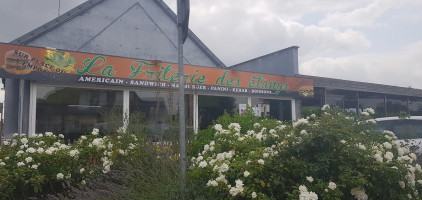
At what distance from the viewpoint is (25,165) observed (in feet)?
16.7

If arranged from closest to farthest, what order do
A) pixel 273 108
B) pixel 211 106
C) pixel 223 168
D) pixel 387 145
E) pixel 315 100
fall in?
1. pixel 223 168
2. pixel 387 145
3. pixel 211 106
4. pixel 273 108
5. pixel 315 100

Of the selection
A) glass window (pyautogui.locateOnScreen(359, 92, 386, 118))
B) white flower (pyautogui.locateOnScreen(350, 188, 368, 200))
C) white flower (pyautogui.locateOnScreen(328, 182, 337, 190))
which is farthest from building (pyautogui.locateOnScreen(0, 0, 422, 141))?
white flower (pyautogui.locateOnScreen(350, 188, 368, 200))

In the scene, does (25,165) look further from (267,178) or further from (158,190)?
(267,178)

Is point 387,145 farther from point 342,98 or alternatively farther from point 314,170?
point 342,98

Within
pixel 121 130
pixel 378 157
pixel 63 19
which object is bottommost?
pixel 378 157

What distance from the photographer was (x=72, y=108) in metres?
9.21

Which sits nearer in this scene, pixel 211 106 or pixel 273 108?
pixel 211 106

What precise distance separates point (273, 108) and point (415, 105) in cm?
1314

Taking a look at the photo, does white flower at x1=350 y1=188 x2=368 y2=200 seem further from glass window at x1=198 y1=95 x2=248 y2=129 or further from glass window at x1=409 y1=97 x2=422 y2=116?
glass window at x1=409 y1=97 x2=422 y2=116

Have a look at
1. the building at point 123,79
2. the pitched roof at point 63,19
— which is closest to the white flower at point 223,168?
the building at point 123,79

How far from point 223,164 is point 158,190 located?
886 millimetres

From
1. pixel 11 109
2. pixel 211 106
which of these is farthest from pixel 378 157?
pixel 11 109

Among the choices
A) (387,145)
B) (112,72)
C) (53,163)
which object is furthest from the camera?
(112,72)

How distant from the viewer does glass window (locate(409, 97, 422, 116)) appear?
20.7 m
